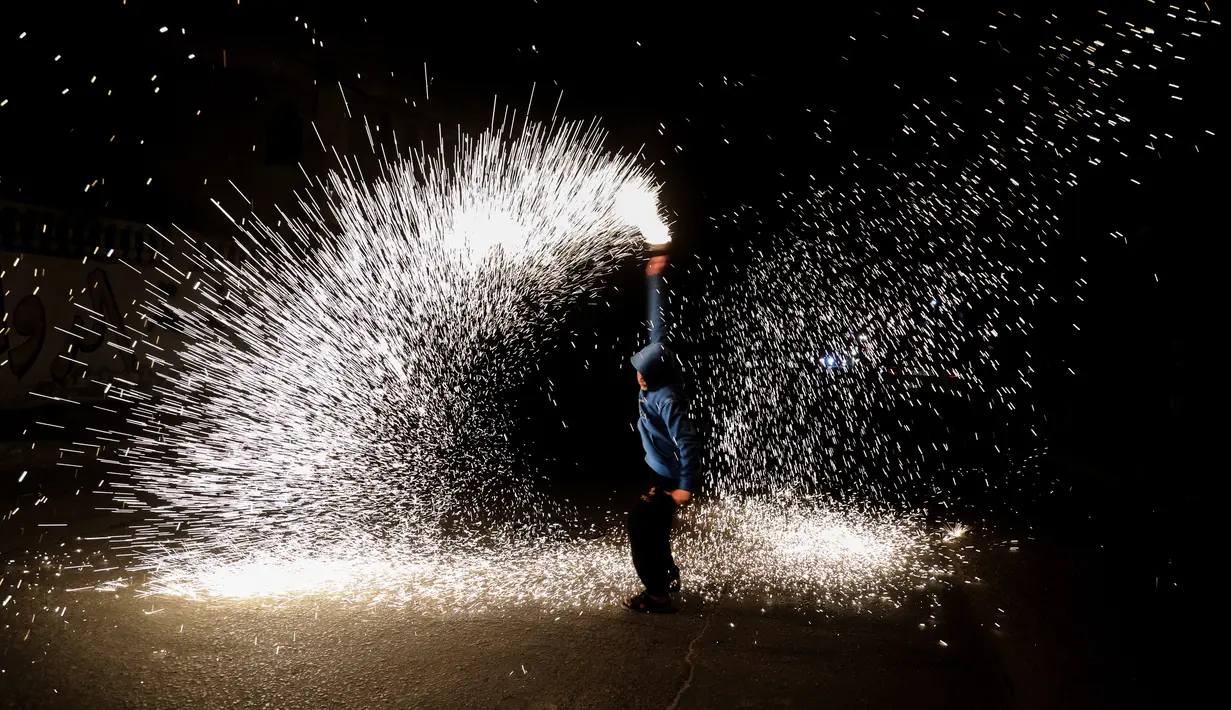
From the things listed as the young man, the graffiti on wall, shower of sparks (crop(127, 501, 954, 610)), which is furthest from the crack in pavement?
the graffiti on wall

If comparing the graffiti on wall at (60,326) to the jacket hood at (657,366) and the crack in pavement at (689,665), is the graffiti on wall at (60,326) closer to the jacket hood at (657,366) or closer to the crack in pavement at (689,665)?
the jacket hood at (657,366)

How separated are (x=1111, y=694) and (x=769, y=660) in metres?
1.60

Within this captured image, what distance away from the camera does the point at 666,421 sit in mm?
4176

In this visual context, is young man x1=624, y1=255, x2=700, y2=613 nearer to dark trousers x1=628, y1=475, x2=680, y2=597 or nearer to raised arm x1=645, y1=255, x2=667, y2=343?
dark trousers x1=628, y1=475, x2=680, y2=597

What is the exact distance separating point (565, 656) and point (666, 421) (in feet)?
4.58

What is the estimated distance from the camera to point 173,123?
13000 millimetres

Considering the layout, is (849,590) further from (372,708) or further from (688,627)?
(372,708)

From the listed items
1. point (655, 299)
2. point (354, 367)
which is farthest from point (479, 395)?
point (655, 299)

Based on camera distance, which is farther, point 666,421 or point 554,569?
point 554,569

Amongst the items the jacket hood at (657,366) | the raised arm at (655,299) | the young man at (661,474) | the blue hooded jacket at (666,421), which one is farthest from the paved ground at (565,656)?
the raised arm at (655,299)

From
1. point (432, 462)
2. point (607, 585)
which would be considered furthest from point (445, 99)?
point (607, 585)

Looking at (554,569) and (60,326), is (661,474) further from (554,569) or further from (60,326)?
(60,326)

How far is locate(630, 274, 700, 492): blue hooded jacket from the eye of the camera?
410cm

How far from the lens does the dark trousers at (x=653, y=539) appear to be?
4.11 metres
